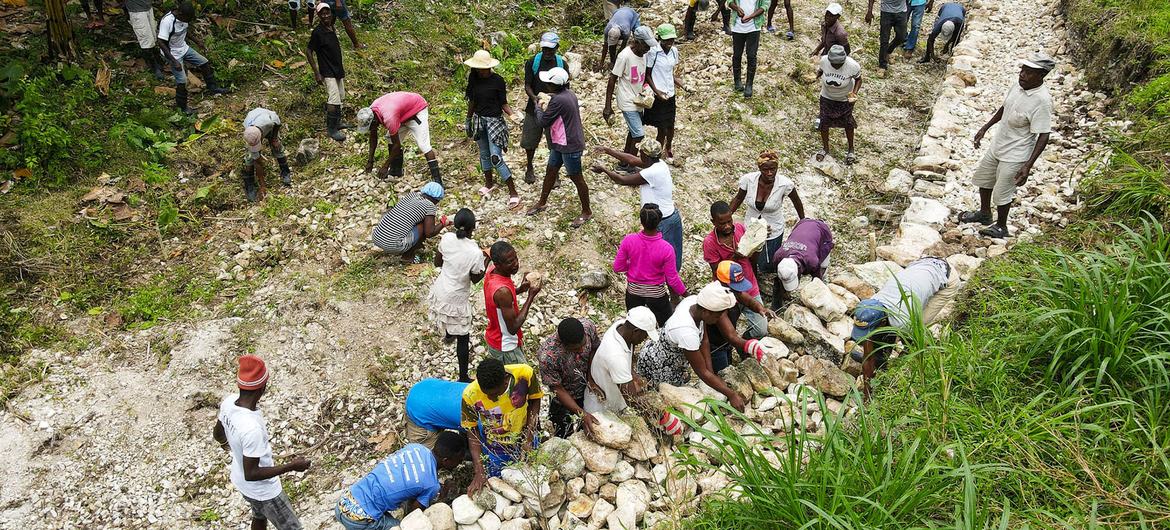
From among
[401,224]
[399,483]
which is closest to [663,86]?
[401,224]

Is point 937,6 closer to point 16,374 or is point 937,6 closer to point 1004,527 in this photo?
point 1004,527

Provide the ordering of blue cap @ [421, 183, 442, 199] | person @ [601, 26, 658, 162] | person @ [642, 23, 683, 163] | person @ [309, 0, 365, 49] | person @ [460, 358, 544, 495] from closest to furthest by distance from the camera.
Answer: person @ [460, 358, 544, 495] → blue cap @ [421, 183, 442, 199] → person @ [601, 26, 658, 162] → person @ [642, 23, 683, 163] → person @ [309, 0, 365, 49]

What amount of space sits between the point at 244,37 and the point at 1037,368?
9.30m

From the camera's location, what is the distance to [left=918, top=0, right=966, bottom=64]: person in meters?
10.0

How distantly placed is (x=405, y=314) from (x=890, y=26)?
26.1ft

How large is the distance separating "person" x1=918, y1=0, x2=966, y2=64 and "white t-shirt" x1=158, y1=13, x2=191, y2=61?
984 cm

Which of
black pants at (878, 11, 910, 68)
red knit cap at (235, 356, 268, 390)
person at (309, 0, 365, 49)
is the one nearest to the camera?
red knit cap at (235, 356, 268, 390)

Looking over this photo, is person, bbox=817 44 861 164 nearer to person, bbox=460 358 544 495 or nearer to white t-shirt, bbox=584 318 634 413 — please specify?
white t-shirt, bbox=584 318 634 413

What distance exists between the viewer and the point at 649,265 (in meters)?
5.12

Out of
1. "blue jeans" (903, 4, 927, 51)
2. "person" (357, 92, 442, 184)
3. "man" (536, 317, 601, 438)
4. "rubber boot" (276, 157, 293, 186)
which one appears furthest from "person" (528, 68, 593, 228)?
"blue jeans" (903, 4, 927, 51)

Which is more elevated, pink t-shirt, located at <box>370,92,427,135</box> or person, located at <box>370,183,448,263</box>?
pink t-shirt, located at <box>370,92,427,135</box>

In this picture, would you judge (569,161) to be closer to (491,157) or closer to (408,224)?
(491,157)

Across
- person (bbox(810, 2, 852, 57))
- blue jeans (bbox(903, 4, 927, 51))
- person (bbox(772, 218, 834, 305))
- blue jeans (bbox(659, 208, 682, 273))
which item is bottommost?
person (bbox(772, 218, 834, 305))

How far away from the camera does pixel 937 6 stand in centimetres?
1192
